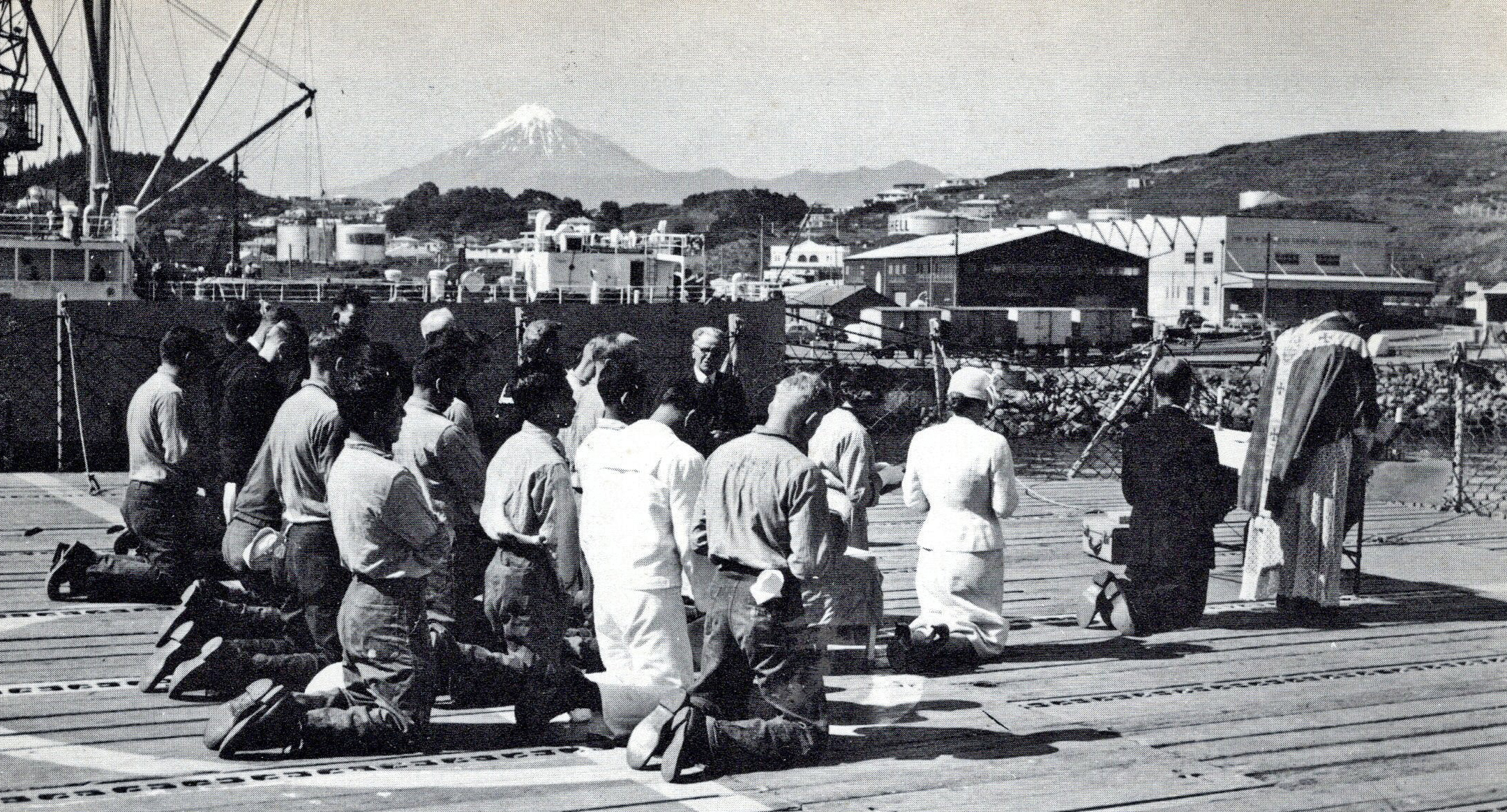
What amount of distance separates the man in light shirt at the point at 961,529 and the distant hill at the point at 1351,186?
60416 millimetres

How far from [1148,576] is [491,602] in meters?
3.72

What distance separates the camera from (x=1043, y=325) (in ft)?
201

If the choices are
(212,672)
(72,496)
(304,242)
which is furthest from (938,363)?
(304,242)

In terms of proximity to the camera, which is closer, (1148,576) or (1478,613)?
(1148,576)

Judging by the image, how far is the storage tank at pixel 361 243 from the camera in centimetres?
4997

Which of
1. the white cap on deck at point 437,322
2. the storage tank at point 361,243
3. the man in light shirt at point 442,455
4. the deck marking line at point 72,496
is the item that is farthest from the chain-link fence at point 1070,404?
the man in light shirt at point 442,455

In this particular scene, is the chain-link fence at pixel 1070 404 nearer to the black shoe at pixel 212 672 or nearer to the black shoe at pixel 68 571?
the black shoe at pixel 68 571

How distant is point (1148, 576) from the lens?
820cm

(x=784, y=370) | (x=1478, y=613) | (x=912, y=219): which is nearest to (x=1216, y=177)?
(x=912, y=219)

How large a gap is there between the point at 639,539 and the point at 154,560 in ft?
13.1

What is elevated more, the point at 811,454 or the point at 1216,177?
Answer: the point at 1216,177

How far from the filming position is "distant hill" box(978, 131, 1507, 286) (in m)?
83.9

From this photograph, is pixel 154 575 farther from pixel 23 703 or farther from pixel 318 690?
pixel 318 690

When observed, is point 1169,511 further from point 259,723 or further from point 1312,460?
point 259,723
